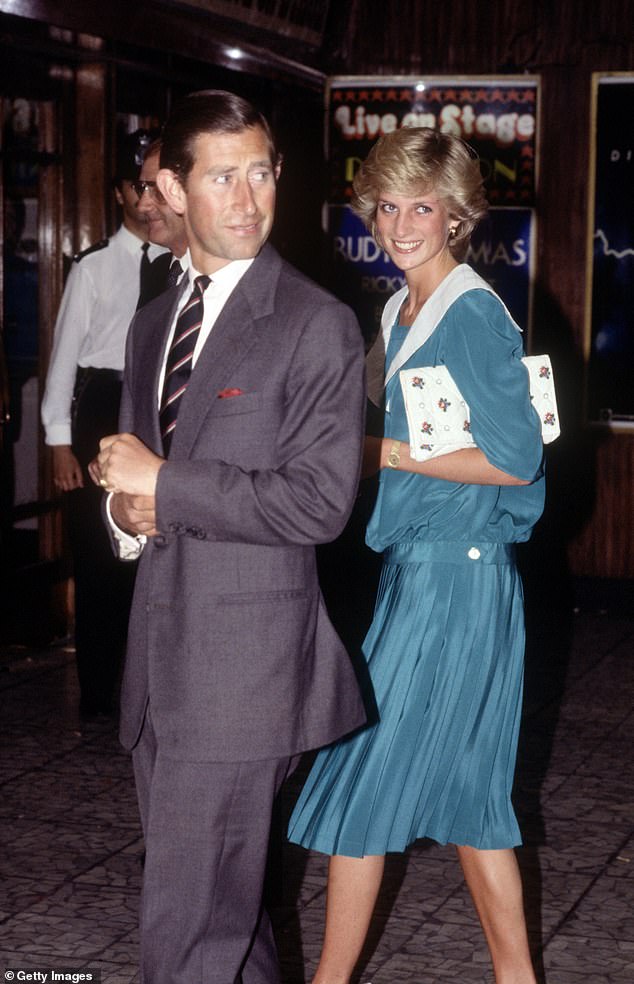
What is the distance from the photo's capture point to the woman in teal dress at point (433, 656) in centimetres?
347

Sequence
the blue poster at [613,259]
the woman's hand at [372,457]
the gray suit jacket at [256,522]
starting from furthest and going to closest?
1. the blue poster at [613,259]
2. the woman's hand at [372,457]
3. the gray suit jacket at [256,522]

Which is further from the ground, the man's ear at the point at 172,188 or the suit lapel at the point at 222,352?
the man's ear at the point at 172,188

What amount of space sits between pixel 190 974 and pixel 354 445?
99 cm

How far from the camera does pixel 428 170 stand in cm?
348

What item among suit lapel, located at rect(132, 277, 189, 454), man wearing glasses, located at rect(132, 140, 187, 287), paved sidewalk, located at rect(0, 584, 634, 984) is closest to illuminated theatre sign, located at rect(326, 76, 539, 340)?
paved sidewalk, located at rect(0, 584, 634, 984)

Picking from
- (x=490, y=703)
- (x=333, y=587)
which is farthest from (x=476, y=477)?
(x=333, y=587)

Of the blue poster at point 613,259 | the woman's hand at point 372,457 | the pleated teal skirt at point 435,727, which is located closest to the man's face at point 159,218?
the woman's hand at point 372,457

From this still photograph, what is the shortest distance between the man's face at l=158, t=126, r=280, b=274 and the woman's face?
707mm

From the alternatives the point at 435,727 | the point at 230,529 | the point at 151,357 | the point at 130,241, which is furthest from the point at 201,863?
the point at 130,241

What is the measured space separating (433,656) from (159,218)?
2019 mm

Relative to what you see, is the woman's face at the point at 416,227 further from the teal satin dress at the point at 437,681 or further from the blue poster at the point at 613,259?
the blue poster at the point at 613,259

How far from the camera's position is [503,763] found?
11.6 feet

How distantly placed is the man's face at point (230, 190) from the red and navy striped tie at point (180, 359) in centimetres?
11

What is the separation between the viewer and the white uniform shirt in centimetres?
619
